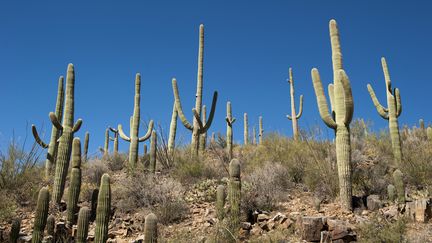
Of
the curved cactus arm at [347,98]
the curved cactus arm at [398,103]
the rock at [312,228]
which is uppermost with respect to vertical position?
the curved cactus arm at [398,103]

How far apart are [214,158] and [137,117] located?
9.22ft

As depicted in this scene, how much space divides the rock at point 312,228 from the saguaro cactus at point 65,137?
17.2 feet

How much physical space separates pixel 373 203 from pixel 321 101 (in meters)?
2.30

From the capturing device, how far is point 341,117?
8.09 m

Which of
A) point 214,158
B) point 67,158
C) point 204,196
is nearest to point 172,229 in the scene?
point 204,196

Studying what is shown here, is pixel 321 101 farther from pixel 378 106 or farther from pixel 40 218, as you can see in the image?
pixel 40 218

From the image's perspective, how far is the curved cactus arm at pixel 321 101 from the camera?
26.6 feet

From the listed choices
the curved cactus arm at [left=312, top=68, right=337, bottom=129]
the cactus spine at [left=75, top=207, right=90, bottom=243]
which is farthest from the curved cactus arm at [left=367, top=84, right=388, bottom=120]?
the cactus spine at [left=75, top=207, right=90, bottom=243]

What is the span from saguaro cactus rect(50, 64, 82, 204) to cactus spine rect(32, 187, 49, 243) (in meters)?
2.04

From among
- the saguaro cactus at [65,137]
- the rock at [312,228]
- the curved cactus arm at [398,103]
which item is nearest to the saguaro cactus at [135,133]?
the saguaro cactus at [65,137]

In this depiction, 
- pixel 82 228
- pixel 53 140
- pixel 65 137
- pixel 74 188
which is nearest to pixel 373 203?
pixel 82 228

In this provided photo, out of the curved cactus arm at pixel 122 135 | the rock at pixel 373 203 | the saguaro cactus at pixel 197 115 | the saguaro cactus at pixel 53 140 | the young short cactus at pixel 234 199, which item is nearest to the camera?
the young short cactus at pixel 234 199

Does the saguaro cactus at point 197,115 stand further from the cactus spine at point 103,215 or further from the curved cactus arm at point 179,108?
the cactus spine at point 103,215

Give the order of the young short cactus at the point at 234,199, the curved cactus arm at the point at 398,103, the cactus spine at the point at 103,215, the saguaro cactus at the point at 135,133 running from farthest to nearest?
the saguaro cactus at the point at 135,133 → the curved cactus arm at the point at 398,103 → the young short cactus at the point at 234,199 → the cactus spine at the point at 103,215
